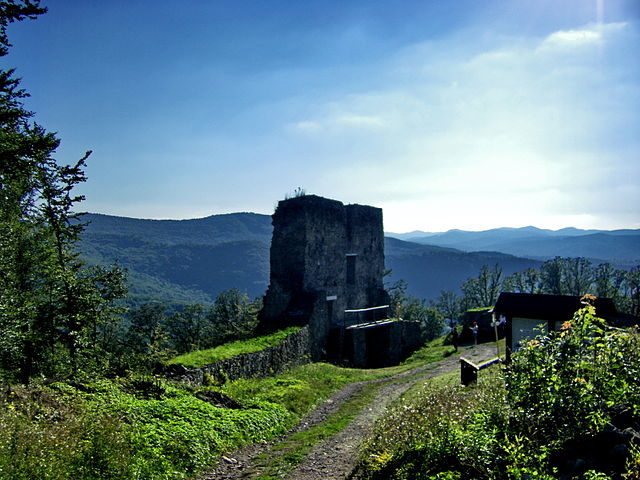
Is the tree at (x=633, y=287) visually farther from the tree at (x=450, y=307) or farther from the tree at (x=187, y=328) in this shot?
the tree at (x=187, y=328)

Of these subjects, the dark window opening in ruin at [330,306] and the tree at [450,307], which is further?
the tree at [450,307]

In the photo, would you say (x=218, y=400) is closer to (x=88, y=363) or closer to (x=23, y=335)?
(x=88, y=363)

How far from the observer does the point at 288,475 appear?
326 inches

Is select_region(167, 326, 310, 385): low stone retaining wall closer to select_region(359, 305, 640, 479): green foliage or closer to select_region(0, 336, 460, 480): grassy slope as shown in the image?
select_region(0, 336, 460, 480): grassy slope

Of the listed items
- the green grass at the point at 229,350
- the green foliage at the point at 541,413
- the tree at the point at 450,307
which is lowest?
the tree at the point at 450,307

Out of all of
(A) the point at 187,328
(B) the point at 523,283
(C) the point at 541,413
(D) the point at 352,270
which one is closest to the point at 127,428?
(C) the point at 541,413

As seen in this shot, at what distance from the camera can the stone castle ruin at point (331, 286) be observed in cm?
2549

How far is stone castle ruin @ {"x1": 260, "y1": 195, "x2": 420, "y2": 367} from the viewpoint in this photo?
2549 cm

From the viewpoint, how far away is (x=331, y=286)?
95.0 feet

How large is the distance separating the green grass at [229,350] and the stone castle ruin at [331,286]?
2.49 m

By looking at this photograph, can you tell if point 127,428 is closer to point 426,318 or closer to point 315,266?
point 315,266

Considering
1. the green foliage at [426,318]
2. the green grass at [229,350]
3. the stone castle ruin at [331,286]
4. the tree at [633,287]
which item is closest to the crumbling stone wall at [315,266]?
the stone castle ruin at [331,286]

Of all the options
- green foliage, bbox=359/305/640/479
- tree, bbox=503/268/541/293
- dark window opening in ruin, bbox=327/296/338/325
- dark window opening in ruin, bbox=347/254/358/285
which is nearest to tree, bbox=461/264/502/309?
tree, bbox=503/268/541/293

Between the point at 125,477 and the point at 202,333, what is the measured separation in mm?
37504
